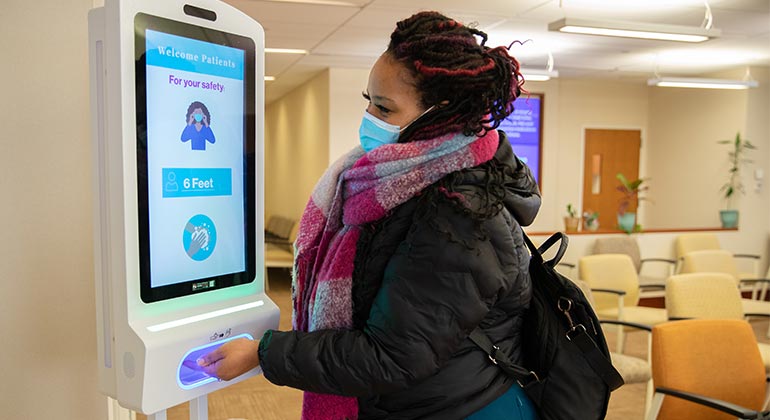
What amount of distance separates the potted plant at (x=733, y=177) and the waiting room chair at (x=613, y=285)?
10.3 ft

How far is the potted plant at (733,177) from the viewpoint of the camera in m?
7.51

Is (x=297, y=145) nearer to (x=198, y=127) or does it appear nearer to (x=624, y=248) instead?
(x=624, y=248)

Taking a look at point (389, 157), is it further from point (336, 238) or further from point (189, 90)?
point (189, 90)

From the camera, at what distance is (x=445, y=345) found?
1202mm

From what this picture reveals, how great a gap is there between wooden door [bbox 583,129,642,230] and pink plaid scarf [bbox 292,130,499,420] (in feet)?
25.5

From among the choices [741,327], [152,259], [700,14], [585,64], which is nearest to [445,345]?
[152,259]

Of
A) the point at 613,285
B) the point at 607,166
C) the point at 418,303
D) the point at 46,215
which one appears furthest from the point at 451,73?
the point at 607,166

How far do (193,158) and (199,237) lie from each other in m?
0.16

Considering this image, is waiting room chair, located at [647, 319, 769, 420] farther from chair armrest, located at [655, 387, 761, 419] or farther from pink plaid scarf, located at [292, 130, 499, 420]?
pink plaid scarf, located at [292, 130, 499, 420]

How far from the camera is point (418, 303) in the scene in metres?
1.18

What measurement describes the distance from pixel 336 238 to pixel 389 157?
0.64 feet

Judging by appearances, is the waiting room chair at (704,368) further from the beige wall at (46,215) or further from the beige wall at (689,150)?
the beige wall at (689,150)

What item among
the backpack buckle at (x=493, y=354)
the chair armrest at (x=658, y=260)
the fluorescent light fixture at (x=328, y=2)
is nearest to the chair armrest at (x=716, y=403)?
the backpack buckle at (x=493, y=354)

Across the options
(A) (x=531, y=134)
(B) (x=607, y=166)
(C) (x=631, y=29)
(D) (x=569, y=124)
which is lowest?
(B) (x=607, y=166)
